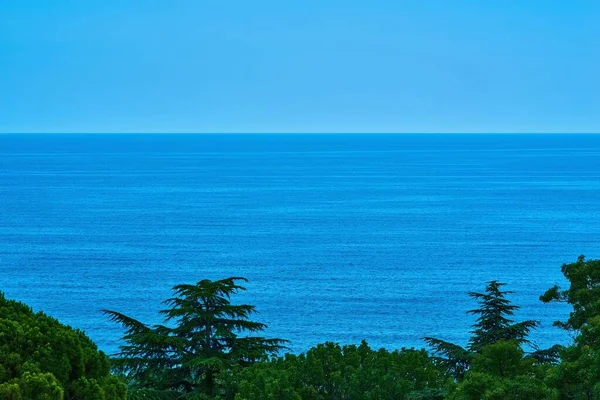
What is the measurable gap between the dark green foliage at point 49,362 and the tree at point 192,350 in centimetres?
797

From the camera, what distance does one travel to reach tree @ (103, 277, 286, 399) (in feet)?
83.7

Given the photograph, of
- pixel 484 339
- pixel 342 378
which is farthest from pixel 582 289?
pixel 342 378

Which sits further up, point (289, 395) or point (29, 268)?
point (29, 268)

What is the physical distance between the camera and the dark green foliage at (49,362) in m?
14.9

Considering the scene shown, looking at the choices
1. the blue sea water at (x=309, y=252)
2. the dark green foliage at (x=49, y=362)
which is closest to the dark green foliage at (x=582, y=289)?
the dark green foliage at (x=49, y=362)

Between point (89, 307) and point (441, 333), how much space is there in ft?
85.2

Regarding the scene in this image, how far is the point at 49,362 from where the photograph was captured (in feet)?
51.6

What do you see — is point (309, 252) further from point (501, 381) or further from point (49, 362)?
point (49, 362)

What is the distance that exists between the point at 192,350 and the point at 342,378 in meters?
5.70

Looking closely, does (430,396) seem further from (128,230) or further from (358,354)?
(128,230)

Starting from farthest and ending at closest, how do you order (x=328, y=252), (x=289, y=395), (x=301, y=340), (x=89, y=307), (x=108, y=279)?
A: 1. (x=328, y=252)
2. (x=108, y=279)
3. (x=89, y=307)
4. (x=301, y=340)
5. (x=289, y=395)

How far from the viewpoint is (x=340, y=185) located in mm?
185250

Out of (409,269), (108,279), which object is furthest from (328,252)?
(108,279)

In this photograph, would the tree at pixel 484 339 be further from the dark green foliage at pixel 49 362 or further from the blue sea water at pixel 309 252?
the blue sea water at pixel 309 252
